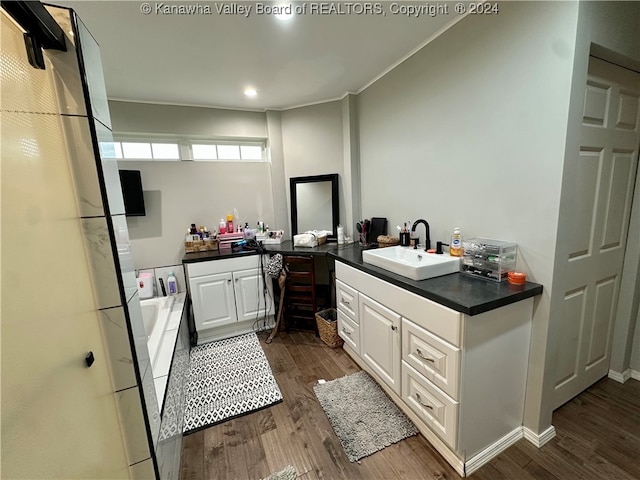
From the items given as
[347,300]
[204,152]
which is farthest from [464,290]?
[204,152]

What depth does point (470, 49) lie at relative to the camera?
1.65m

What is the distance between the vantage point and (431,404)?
1449mm

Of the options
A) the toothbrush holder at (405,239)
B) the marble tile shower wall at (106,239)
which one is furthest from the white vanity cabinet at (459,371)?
the marble tile shower wall at (106,239)

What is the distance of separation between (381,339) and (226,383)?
1.25 m

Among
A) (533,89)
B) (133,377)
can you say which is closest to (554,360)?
(533,89)

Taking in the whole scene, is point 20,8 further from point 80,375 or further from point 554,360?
point 554,360

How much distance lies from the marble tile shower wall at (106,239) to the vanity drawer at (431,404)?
1265 millimetres

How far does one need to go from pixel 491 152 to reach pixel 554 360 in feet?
3.93

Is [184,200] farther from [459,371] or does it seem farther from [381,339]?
[459,371]

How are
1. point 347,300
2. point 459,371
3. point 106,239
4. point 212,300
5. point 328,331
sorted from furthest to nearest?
point 212,300, point 328,331, point 347,300, point 459,371, point 106,239

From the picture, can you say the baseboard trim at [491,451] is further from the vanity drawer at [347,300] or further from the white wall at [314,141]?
the white wall at [314,141]

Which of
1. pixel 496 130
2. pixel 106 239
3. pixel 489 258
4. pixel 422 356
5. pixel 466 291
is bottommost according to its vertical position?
pixel 422 356

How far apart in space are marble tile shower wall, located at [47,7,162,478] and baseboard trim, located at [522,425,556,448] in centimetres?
186

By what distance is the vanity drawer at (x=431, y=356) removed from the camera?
1289 mm
